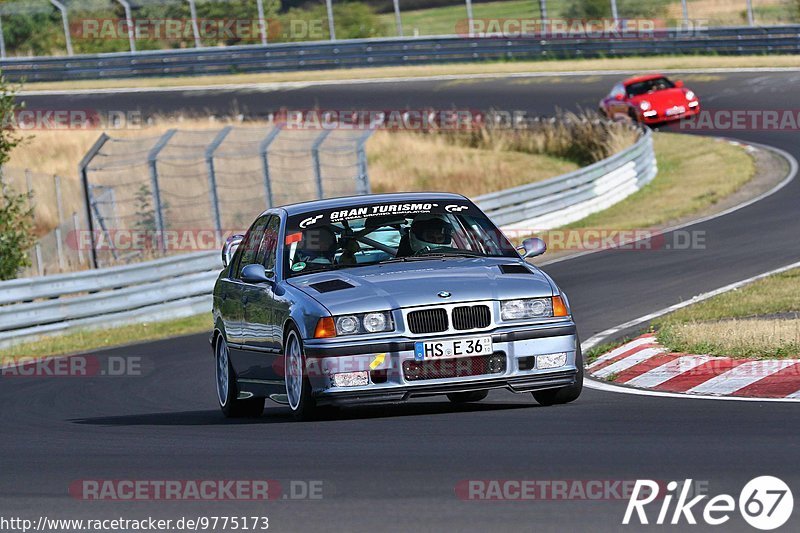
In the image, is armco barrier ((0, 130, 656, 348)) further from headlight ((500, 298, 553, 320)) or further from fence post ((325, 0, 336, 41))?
fence post ((325, 0, 336, 41))

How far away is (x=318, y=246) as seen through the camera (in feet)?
31.7

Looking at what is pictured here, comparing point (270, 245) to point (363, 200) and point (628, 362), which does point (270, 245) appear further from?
point (628, 362)

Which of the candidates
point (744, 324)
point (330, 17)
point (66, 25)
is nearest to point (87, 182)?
point (744, 324)

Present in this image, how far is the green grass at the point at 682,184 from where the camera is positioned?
24266 millimetres

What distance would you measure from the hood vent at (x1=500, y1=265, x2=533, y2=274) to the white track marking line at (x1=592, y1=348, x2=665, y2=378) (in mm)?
2124

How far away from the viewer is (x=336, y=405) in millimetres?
8703

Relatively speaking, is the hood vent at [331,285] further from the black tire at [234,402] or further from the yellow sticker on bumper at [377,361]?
the black tire at [234,402]

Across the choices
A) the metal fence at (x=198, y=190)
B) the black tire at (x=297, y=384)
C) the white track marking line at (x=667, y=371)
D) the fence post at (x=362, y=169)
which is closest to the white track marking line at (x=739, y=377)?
the white track marking line at (x=667, y=371)

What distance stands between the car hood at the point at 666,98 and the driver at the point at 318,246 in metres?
25.6

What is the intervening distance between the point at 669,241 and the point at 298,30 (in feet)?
102

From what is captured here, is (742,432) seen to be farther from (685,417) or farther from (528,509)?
(528,509)

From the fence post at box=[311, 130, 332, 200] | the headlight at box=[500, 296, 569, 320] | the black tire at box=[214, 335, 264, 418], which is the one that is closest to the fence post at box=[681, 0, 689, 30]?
the fence post at box=[311, 130, 332, 200]

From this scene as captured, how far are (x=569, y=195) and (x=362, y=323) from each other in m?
17.0

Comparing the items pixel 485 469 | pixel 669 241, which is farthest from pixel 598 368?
pixel 669 241
